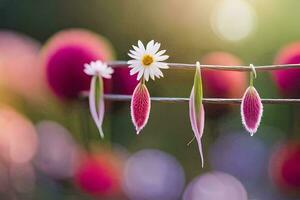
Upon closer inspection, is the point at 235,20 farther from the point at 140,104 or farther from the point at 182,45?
the point at 140,104

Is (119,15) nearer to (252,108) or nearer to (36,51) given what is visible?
(36,51)

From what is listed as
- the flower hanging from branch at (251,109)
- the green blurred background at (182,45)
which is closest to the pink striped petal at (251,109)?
the flower hanging from branch at (251,109)

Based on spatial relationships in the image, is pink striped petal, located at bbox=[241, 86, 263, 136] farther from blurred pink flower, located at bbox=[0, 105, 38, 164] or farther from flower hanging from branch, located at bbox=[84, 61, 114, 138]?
blurred pink flower, located at bbox=[0, 105, 38, 164]

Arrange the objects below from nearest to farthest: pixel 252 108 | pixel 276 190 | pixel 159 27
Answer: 1. pixel 252 108
2. pixel 276 190
3. pixel 159 27

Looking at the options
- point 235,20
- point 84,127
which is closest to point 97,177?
point 84,127

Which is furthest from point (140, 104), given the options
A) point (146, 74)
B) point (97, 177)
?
point (97, 177)

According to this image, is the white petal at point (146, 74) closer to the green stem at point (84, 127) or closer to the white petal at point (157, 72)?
the white petal at point (157, 72)

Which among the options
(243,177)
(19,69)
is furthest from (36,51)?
(243,177)

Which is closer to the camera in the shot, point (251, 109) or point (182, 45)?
point (251, 109)

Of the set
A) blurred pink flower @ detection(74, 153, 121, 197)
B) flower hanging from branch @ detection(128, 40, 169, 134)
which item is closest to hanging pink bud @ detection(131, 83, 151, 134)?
flower hanging from branch @ detection(128, 40, 169, 134)
